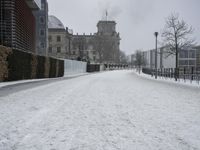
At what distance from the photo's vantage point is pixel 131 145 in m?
4.72

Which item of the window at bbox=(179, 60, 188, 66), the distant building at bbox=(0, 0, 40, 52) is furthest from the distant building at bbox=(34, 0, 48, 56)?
the window at bbox=(179, 60, 188, 66)

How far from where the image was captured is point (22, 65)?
22969 millimetres

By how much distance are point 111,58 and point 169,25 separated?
78940 mm

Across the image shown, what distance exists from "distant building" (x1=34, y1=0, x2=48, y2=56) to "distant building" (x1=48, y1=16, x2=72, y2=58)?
26301 millimetres

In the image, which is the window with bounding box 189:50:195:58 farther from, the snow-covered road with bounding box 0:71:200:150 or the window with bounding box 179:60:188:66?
the snow-covered road with bounding box 0:71:200:150

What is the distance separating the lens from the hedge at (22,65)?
64.9ft

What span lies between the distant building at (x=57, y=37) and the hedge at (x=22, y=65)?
64.9 m

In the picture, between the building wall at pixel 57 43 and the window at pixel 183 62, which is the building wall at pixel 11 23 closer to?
the building wall at pixel 57 43

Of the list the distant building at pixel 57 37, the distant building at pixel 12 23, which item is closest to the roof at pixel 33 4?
the distant building at pixel 12 23

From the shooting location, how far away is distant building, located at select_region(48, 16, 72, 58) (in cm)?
9556

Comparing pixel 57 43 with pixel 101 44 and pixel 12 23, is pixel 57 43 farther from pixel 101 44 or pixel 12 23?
pixel 12 23

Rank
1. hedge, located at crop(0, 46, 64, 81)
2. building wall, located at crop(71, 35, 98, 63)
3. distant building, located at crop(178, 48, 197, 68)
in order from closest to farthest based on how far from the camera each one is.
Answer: hedge, located at crop(0, 46, 64, 81) → building wall, located at crop(71, 35, 98, 63) → distant building, located at crop(178, 48, 197, 68)

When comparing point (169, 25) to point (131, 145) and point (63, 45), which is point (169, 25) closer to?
point (131, 145)

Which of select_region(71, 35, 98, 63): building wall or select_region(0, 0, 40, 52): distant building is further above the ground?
select_region(71, 35, 98, 63): building wall
